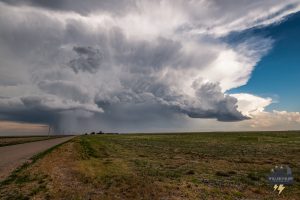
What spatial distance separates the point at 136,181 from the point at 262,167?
46.1ft

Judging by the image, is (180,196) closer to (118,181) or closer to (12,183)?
(118,181)

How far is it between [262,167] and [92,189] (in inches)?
682

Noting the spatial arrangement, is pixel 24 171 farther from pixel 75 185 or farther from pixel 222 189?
pixel 222 189

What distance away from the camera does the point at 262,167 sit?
26438 millimetres

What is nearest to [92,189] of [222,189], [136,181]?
[136,181]

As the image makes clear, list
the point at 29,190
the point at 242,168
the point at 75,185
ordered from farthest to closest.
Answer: the point at 242,168
the point at 75,185
the point at 29,190

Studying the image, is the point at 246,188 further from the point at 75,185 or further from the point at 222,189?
the point at 75,185

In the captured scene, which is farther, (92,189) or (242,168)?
(242,168)

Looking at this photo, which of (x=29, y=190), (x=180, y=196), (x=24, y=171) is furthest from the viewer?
(x=24, y=171)

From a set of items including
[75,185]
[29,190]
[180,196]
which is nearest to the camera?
→ [180,196]

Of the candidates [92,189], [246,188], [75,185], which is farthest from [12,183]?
[246,188]

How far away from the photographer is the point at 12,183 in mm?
19156

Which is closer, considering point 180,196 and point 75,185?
point 180,196

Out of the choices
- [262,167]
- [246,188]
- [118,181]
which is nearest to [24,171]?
[118,181]
